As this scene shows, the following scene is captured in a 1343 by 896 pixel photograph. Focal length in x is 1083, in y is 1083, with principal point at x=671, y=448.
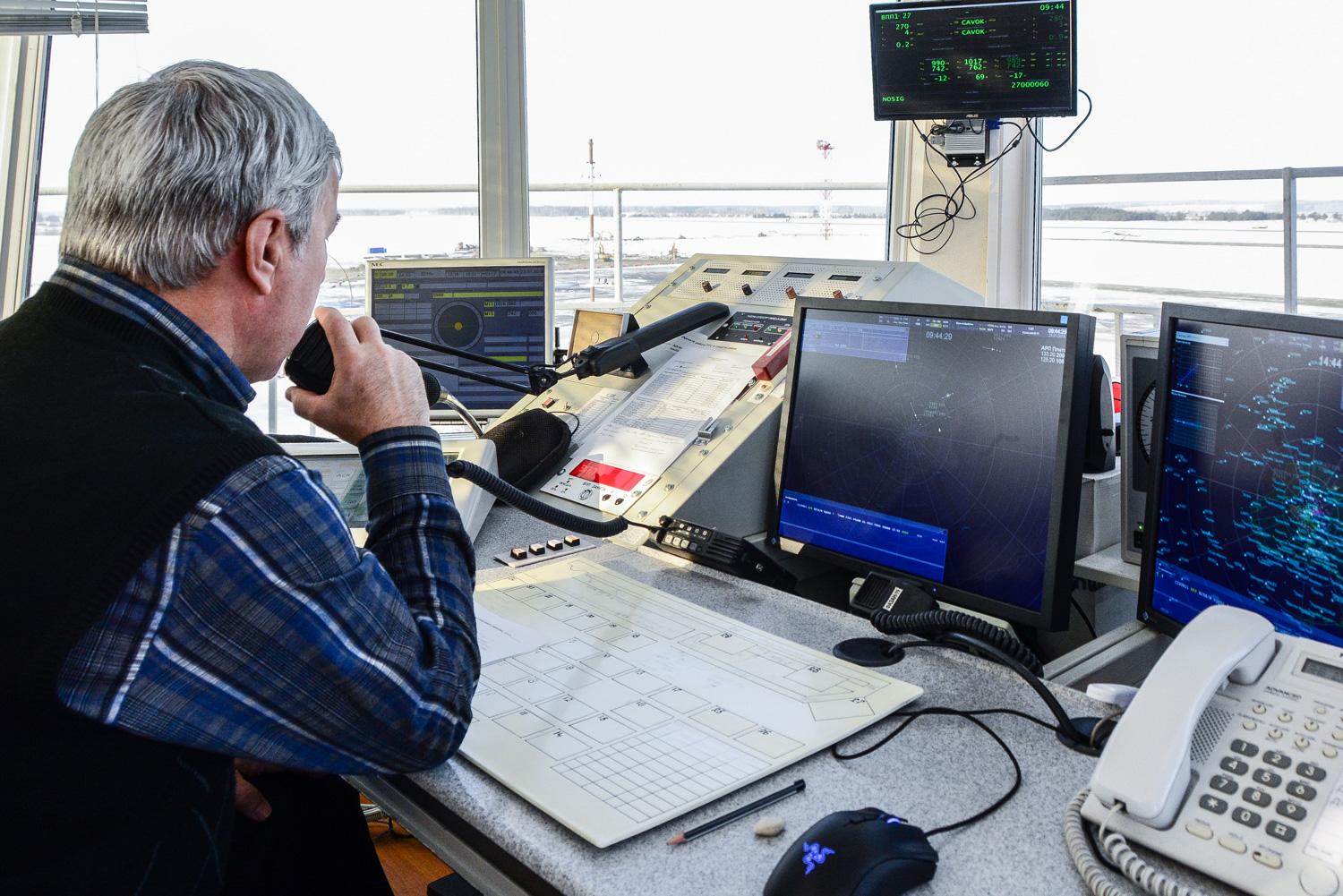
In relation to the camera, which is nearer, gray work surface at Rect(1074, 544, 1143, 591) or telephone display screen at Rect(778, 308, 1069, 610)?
telephone display screen at Rect(778, 308, 1069, 610)

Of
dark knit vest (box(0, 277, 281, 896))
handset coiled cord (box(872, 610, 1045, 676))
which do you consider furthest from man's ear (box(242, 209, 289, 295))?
handset coiled cord (box(872, 610, 1045, 676))

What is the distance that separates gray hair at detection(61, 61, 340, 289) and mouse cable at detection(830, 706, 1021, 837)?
2.36 feet

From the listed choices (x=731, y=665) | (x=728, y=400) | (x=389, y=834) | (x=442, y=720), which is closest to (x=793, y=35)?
(x=728, y=400)

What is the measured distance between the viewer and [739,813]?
90 cm

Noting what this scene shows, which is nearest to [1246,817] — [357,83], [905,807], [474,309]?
[905,807]

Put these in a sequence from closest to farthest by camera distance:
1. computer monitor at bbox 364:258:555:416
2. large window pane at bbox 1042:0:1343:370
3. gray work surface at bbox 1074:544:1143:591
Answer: gray work surface at bbox 1074:544:1143:591 < computer monitor at bbox 364:258:555:416 < large window pane at bbox 1042:0:1343:370

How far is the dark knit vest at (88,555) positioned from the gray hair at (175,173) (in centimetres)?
6

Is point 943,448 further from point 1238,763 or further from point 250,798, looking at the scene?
point 250,798

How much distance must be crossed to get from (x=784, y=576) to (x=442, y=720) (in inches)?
28.4

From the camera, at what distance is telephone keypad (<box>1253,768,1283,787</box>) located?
786mm

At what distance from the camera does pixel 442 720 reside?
0.91 m

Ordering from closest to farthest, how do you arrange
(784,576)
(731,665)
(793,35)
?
(731,665) → (784,576) → (793,35)

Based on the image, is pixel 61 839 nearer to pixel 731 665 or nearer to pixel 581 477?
pixel 731 665

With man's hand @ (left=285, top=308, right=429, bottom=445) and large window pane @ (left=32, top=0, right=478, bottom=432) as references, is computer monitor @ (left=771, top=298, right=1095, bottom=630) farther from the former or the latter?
large window pane @ (left=32, top=0, right=478, bottom=432)
